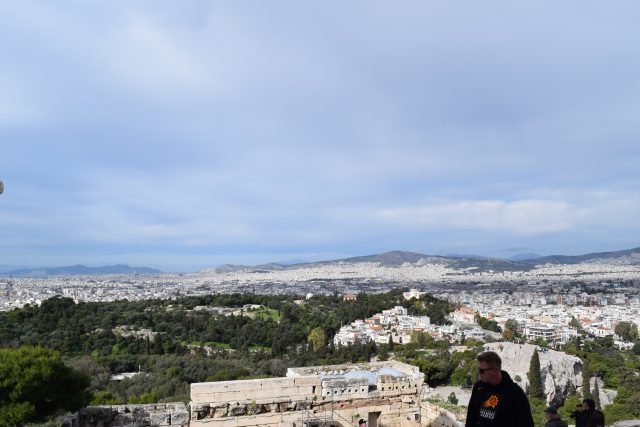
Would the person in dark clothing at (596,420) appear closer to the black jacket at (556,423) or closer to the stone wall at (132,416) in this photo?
the black jacket at (556,423)

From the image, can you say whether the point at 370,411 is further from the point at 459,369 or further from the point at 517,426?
the point at 459,369

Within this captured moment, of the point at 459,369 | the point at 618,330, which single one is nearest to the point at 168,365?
the point at 459,369

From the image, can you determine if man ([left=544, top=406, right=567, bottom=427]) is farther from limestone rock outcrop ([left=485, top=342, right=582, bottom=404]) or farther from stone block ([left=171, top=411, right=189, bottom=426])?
limestone rock outcrop ([left=485, top=342, right=582, bottom=404])

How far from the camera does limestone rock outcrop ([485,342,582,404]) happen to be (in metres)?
32.4

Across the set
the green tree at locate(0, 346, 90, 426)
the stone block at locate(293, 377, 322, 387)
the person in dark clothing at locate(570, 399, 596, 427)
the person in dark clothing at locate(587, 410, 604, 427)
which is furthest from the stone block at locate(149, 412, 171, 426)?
the person in dark clothing at locate(587, 410, 604, 427)

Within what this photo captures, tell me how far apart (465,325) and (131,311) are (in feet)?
132

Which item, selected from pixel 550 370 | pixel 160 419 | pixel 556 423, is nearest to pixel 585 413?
pixel 556 423

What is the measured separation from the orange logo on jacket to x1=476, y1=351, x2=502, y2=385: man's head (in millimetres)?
91

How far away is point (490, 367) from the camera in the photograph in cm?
312

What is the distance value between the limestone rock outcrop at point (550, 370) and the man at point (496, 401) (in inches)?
1273

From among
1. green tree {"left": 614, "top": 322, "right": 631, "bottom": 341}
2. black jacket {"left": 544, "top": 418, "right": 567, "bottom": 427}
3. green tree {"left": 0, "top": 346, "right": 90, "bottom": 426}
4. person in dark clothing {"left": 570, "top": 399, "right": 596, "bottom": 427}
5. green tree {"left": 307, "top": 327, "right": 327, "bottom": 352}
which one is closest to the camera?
person in dark clothing {"left": 570, "top": 399, "right": 596, "bottom": 427}

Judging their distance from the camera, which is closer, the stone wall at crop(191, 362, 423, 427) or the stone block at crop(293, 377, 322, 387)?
the stone wall at crop(191, 362, 423, 427)

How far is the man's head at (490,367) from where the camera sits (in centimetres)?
312

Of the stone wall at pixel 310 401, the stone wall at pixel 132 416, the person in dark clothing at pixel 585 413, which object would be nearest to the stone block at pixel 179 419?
the stone wall at pixel 132 416
